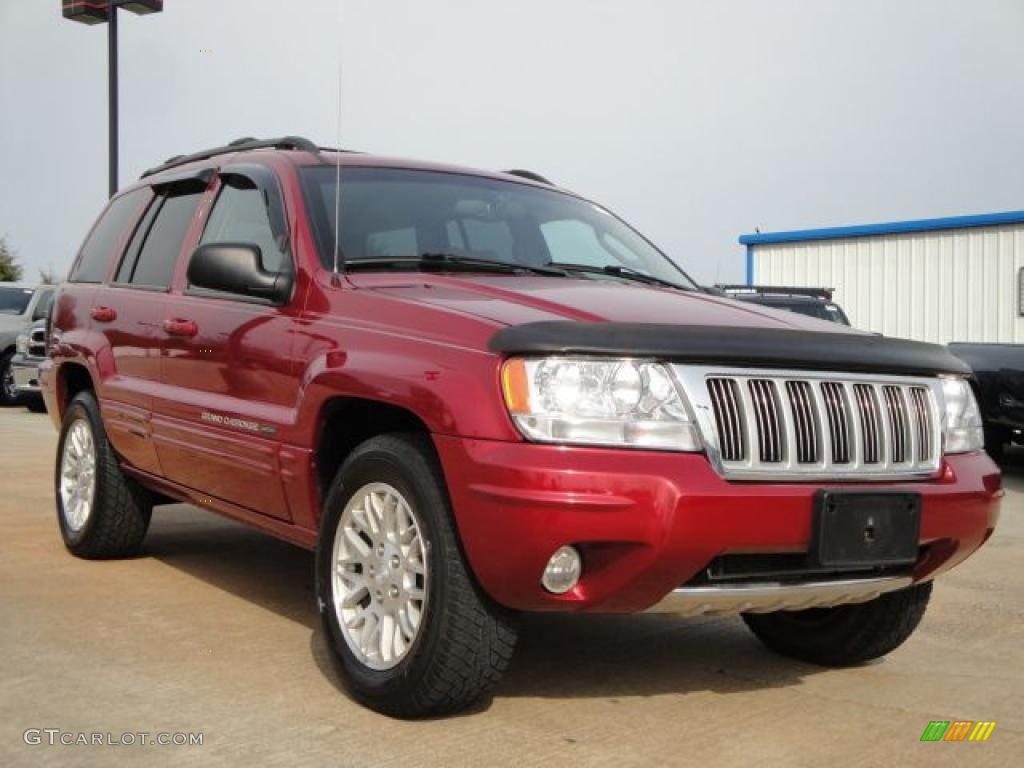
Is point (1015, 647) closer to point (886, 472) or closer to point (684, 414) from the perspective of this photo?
point (886, 472)

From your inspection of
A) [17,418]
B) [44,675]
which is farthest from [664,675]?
[17,418]

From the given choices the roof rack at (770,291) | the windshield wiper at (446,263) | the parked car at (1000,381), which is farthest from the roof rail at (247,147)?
the roof rack at (770,291)

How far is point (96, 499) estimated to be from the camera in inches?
222

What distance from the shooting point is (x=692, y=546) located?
10.4ft

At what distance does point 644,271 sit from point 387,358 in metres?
1.60

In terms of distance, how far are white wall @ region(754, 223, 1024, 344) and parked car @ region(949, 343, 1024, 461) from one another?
318 inches

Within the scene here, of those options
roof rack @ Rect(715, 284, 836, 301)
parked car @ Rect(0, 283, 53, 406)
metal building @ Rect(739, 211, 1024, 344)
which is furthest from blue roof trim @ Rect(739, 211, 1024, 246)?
parked car @ Rect(0, 283, 53, 406)

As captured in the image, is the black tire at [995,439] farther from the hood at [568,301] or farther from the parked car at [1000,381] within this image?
the hood at [568,301]

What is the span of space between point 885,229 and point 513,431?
17.1 metres

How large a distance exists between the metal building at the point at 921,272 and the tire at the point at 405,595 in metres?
15.5

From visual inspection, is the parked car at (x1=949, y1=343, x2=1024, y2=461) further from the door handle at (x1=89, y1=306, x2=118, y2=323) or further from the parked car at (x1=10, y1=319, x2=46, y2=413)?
the parked car at (x1=10, y1=319, x2=46, y2=413)

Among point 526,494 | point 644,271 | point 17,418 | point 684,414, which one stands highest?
point 644,271

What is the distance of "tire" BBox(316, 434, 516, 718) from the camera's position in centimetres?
333

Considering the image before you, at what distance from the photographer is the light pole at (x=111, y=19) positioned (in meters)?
15.4
